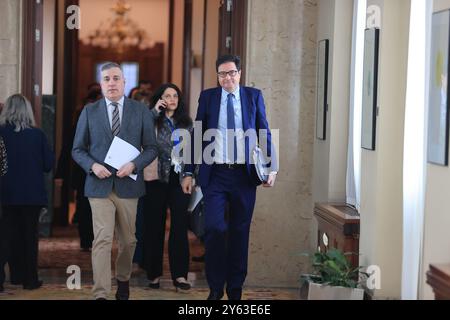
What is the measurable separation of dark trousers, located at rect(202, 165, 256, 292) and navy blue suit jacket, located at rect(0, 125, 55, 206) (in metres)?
1.66

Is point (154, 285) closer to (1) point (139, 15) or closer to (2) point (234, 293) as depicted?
(2) point (234, 293)

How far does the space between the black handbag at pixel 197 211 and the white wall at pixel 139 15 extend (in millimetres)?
12892

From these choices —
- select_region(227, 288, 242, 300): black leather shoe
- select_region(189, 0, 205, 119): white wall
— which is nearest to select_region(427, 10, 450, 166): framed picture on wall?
select_region(227, 288, 242, 300): black leather shoe

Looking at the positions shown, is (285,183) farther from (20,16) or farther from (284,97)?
(20,16)

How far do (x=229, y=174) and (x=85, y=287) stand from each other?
2.07m

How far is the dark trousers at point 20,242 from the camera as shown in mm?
8039

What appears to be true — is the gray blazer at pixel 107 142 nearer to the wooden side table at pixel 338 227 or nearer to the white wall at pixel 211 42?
the wooden side table at pixel 338 227

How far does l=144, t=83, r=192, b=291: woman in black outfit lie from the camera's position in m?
8.20

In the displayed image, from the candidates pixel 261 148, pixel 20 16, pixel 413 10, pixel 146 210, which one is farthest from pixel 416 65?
pixel 20 16

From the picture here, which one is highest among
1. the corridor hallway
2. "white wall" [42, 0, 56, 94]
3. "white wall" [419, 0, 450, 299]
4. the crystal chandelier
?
the crystal chandelier

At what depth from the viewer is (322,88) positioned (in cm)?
838

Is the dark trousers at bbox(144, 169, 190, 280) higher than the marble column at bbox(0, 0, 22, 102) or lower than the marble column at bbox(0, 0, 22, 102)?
lower

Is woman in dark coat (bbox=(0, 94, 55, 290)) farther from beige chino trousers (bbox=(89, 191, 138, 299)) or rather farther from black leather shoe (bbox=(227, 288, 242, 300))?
black leather shoe (bbox=(227, 288, 242, 300))

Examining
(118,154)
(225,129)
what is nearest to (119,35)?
(118,154)
